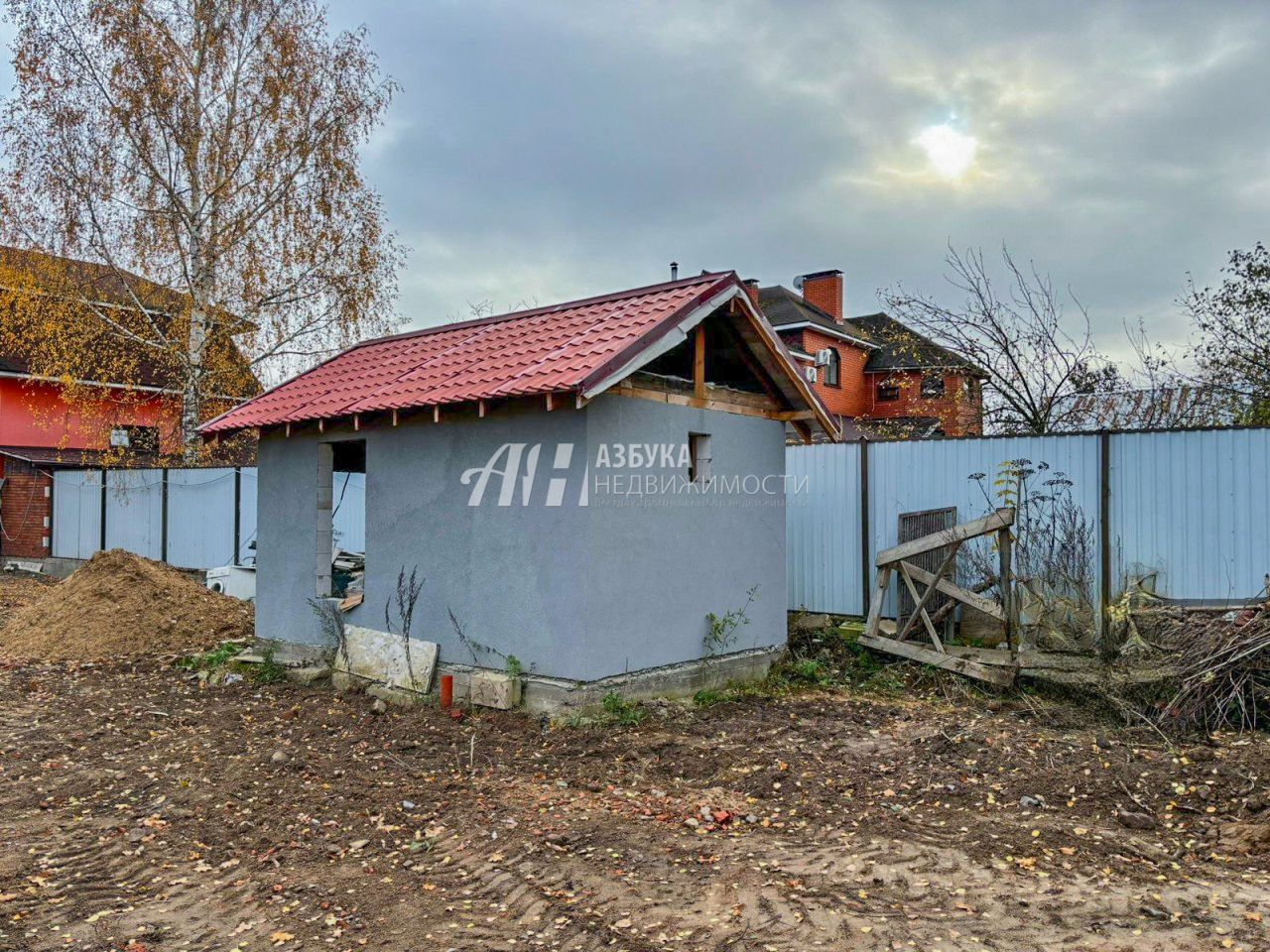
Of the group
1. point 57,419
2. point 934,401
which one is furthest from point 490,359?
point 57,419

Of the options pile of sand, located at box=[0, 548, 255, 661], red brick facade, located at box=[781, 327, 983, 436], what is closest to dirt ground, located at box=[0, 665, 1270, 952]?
pile of sand, located at box=[0, 548, 255, 661]

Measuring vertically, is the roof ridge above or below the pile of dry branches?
above

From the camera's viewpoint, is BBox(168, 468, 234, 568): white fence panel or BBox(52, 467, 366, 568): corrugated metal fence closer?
BBox(52, 467, 366, 568): corrugated metal fence

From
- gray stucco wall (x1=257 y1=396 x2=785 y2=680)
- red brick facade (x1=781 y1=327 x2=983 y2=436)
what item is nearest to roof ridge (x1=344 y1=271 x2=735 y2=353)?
gray stucco wall (x1=257 y1=396 x2=785 y2=680)

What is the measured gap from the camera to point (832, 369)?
2838 centimetres

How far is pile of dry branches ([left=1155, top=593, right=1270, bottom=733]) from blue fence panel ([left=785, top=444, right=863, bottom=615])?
378 cm

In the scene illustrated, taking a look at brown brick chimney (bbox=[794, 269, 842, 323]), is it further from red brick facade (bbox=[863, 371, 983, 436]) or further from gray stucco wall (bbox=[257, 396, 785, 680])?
gray stucco wall (bbox=[257, 396, 785, 680])

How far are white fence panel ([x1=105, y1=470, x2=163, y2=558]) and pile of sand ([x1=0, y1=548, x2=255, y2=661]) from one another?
461 centimetres

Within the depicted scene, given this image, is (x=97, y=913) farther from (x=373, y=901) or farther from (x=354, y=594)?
(x=354, y=594)

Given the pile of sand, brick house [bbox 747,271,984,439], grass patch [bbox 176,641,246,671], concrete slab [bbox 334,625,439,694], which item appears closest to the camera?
concrete slab [bbox 334,625,439,694]

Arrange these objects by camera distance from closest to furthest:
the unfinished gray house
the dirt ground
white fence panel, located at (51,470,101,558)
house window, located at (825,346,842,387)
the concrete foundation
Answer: the dirt ground → the concrete foundation → the unfinished gray house → white fence panel, located at (51,470,101,558) → house window, located at (825,346,842,387)

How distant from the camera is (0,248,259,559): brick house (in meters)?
17.9

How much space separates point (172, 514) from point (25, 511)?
550cm
